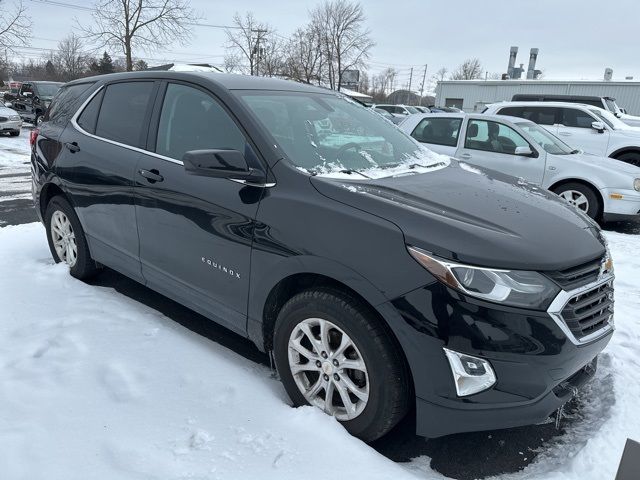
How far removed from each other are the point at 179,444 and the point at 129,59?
78.6ft

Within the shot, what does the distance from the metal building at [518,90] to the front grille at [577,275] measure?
93.6 ft

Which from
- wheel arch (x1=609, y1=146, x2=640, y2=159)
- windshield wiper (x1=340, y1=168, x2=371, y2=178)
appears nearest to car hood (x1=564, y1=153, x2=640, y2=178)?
wheel arch (x1=609, y1=146, x2=640, y2=159)

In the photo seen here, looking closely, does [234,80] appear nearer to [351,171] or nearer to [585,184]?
[351,171]

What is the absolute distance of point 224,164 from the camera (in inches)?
102

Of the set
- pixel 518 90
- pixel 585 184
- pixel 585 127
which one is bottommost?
pixel 585 184

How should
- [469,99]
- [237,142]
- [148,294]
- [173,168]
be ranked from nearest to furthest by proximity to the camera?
1. [237,142]
2. [173,168]
3. [148,294]
4. [469,99]

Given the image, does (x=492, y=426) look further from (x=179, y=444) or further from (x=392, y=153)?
(x=392, y=153)

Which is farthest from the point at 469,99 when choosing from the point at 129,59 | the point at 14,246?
the point at 14,246

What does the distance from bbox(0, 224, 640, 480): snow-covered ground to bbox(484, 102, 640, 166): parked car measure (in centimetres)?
758

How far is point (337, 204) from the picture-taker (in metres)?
2.35

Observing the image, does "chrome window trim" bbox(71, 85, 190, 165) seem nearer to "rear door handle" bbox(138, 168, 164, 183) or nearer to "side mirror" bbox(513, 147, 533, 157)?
"rear door handle" bbox(138, 168, 164, 183)

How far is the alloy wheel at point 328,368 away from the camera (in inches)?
92.0

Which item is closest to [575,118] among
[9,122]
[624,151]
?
[624,151]

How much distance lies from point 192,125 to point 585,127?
30.9 feet
